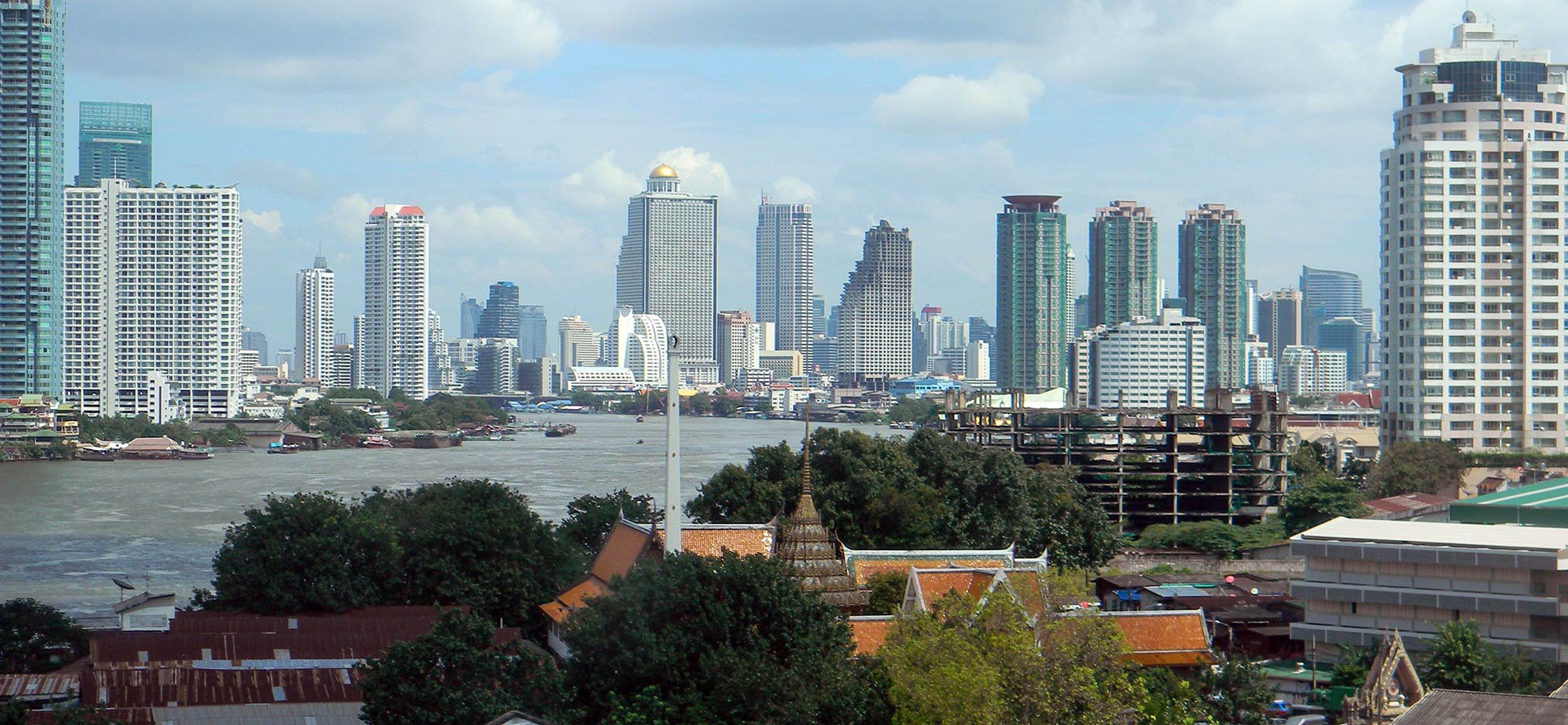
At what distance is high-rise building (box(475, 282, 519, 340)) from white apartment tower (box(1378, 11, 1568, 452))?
154591mm

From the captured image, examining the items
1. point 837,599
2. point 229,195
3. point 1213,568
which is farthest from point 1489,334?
point 229,195

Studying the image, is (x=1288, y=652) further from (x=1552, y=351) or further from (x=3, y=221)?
(x=3, y=221)

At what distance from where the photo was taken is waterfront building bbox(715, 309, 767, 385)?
617 feet

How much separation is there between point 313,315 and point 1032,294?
78.9 meters

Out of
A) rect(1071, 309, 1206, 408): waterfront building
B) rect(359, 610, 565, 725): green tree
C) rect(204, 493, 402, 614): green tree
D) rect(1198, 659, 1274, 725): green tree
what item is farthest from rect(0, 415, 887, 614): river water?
rect(1198, 659, 1274, 725): green tree

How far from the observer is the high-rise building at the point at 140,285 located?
86500 millimetres

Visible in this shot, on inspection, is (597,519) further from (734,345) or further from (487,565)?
(734,345)

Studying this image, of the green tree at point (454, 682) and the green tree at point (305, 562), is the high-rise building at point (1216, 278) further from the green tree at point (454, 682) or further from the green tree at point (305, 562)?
the green tree at point (454, 682)

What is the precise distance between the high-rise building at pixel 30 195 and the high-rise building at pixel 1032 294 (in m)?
60.5

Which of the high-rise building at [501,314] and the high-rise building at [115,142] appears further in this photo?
the high-rise building at [501,314]

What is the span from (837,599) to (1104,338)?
81600 millimetres

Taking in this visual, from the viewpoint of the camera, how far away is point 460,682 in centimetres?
1498

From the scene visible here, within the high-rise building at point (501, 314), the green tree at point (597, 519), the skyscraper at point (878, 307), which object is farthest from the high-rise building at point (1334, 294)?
the green tree at point (597, 519)

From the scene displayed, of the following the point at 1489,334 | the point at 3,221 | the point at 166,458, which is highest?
the point at 3,221
